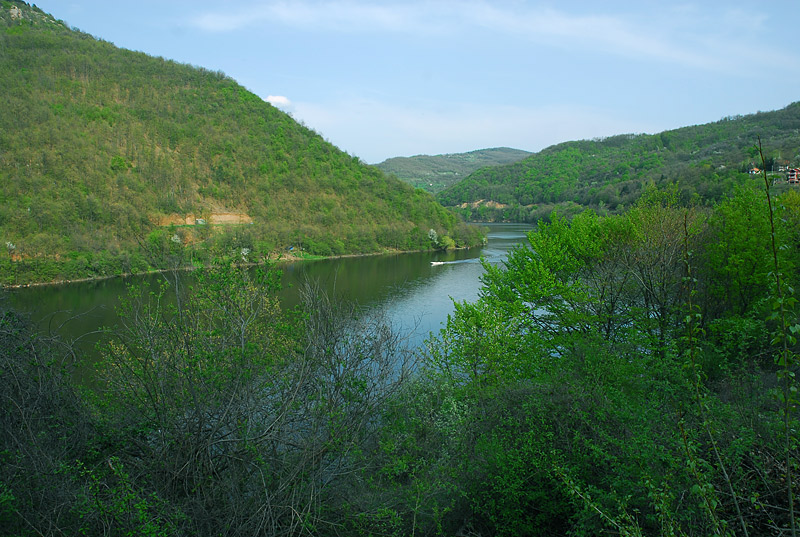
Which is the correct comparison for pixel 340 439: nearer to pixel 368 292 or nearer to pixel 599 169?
pixel 368 292

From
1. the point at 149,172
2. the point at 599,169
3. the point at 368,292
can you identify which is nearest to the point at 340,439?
the point at 368,292

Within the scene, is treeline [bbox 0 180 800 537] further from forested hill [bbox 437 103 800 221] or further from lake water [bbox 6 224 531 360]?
forested hill [bbox 437 103 800 221]

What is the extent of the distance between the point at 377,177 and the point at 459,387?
75.3 metres

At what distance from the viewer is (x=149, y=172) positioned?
58.2 m

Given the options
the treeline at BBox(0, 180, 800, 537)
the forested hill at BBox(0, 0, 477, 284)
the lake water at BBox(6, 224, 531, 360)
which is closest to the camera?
the treeline at BBox(0, 180, 800, 537)

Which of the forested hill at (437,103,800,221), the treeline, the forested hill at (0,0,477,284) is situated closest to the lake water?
the forested hill at (0,0,477,284)

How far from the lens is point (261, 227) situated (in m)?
59.3

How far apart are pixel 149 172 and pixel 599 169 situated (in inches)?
3381

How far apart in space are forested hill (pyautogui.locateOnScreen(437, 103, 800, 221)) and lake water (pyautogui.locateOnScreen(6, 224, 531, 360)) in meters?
23.4

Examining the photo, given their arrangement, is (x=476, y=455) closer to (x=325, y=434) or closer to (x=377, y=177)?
(x=325, y=434)

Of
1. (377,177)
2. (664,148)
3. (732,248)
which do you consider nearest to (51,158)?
(377,177)

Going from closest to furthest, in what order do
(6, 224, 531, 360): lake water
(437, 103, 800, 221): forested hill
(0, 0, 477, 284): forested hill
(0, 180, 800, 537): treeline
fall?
1. (0, 180, 800, 537): treeline
2. (6, 224, 531, 360): lake water
3. (0, 0, 477, 284): forested hill
4. (437, 103, 800, 221): forested hill

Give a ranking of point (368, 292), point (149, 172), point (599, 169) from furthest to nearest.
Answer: point (599, 169), point (149, 172), point (368, 292)

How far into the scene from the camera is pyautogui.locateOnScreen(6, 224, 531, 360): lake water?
904 inches
